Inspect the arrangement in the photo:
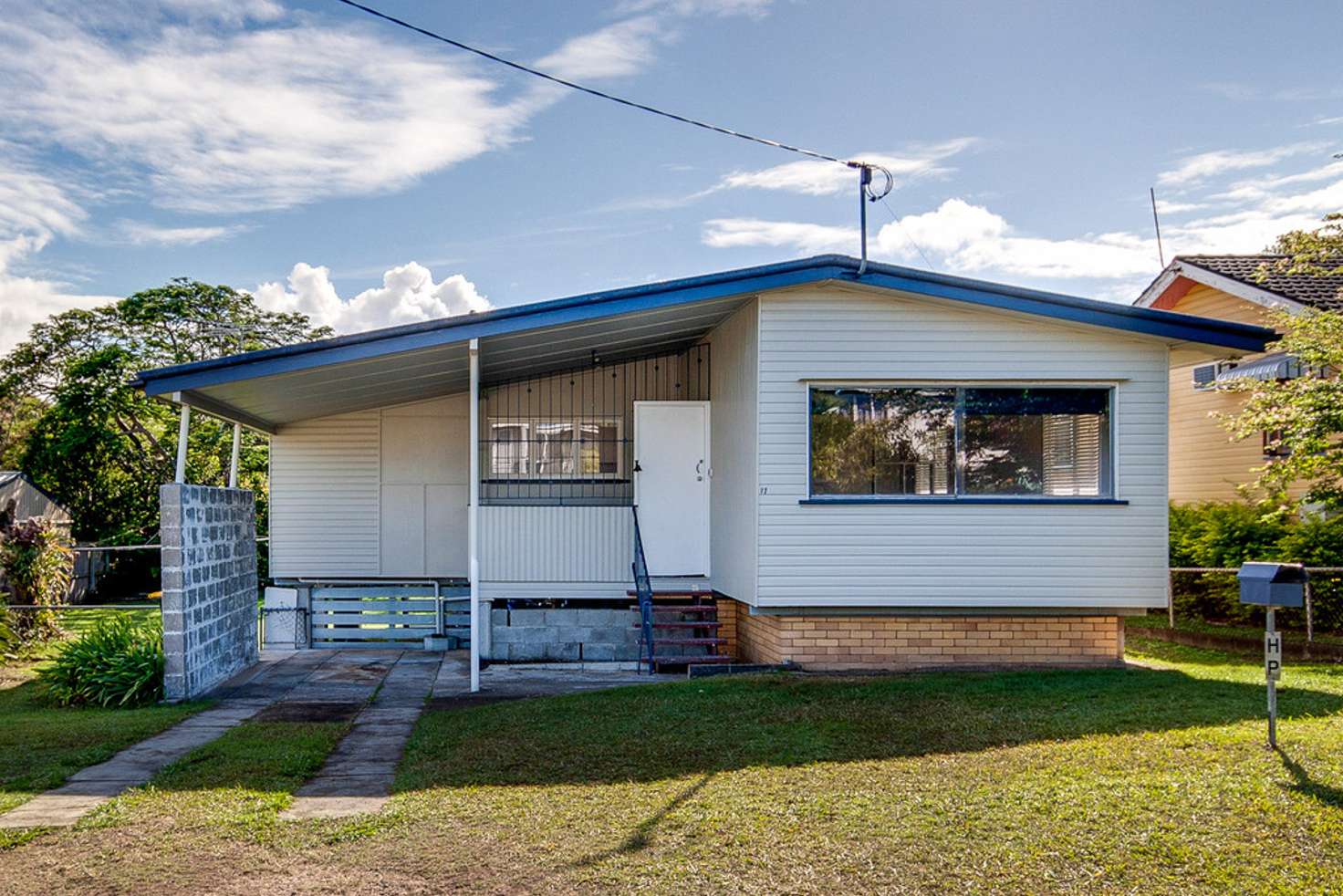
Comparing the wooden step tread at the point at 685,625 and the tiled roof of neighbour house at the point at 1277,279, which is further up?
the tiled roof of neighbour house at the point at 1277,279

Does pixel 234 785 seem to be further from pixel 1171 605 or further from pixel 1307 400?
pixel 1307 400

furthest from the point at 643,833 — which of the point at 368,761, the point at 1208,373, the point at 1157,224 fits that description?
the point at 1157,224

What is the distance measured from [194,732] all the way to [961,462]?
7.20 metres

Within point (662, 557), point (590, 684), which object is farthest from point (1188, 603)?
point (590, 684)

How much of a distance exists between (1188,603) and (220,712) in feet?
38.8

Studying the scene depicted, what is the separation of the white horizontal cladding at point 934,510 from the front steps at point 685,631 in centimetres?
142

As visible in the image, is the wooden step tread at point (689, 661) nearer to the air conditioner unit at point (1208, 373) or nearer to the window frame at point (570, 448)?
the window frame at point (570, 448)

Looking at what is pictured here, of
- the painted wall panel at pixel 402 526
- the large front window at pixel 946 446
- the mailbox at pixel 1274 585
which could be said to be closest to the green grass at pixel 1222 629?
the large front window at pixel 946 446

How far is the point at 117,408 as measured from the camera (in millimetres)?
25109

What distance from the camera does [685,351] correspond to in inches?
549

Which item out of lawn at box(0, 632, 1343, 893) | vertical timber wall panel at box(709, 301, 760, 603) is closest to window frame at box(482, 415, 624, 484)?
vertical timber wall panel at box(709, 301, 760, 603)

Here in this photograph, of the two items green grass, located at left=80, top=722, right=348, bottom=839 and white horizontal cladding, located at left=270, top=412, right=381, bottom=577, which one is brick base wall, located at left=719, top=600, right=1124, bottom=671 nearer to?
green grass, located at left=80, top=722, right=348, bottom=839

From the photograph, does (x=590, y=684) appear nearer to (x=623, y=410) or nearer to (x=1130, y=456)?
(x=623, y=410)

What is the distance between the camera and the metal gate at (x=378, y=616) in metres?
14.0
